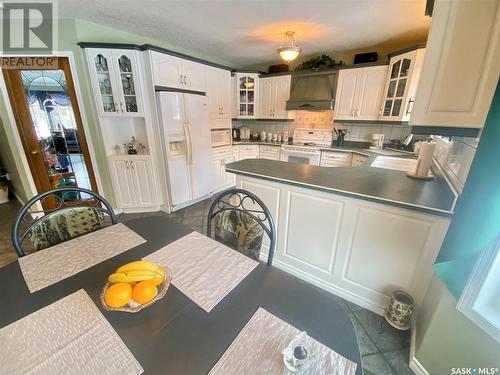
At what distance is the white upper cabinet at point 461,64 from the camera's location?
0.94 metres

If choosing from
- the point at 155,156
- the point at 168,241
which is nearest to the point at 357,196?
the point at 168,241

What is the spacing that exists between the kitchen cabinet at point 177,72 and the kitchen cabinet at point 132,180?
110 cm

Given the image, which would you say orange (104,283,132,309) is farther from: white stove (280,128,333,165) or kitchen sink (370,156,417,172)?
white stove (280,128,333,165)

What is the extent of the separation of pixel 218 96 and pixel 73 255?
3448mm

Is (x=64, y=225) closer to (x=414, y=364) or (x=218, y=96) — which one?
(x=414, y=364)

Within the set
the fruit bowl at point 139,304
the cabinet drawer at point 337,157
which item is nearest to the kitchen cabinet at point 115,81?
the fruit bowl at point 139,304

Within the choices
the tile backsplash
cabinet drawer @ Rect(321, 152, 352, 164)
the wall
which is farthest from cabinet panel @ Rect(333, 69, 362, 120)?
the wall

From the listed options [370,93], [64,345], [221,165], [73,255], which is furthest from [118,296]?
[370,93]

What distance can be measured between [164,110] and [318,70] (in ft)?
8.83

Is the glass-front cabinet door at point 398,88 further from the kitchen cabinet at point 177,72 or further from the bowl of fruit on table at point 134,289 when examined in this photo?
the bowl of fruit on table at point 134,289

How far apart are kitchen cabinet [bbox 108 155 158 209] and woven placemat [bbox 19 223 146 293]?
2024 mm

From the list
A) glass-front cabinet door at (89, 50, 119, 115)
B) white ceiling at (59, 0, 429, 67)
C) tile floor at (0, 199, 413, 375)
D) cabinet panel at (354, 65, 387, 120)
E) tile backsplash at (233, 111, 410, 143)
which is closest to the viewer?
tile floor at (0, 199, 413, 375)

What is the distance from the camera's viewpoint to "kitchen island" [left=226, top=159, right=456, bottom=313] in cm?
133

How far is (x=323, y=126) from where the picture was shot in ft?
13.6
